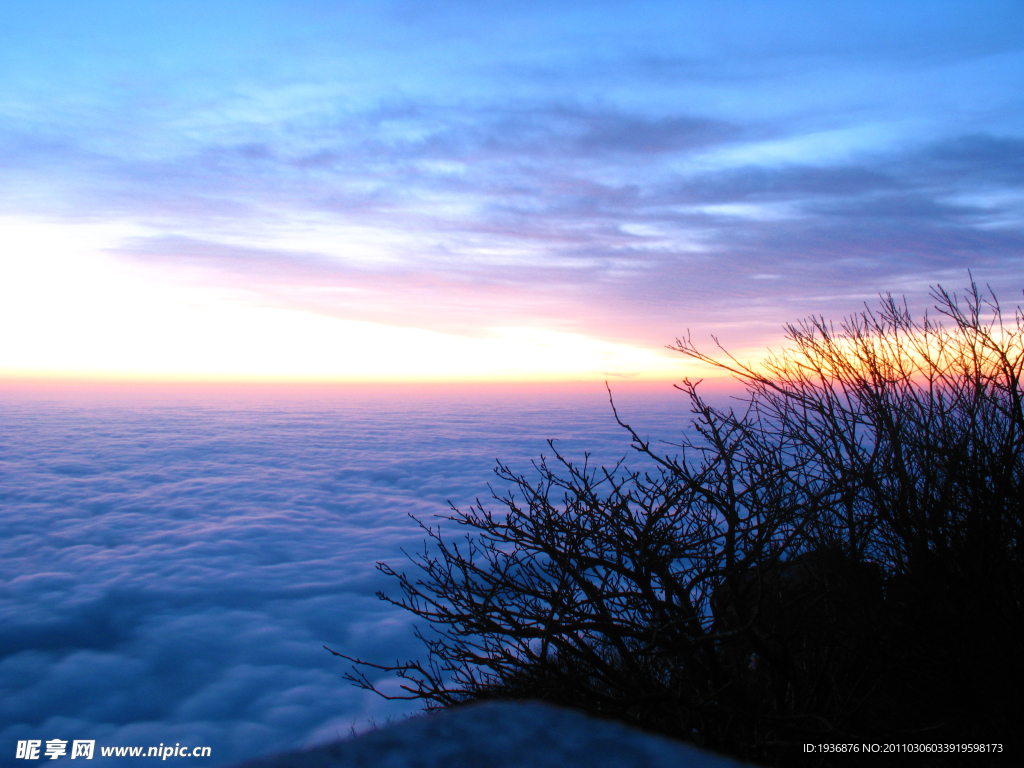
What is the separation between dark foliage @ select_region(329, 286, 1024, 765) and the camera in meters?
6.33

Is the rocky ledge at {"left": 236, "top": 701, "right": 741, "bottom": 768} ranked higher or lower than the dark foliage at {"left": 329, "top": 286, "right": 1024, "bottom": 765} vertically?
higher

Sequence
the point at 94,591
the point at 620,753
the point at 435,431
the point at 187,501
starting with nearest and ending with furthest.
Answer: the point at 620,753
the point at 94,591
the point at 187,501
the point at 435,431

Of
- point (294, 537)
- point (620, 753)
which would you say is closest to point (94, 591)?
point (294, 537)

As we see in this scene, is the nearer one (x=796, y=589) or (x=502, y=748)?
(x=502, y=748)

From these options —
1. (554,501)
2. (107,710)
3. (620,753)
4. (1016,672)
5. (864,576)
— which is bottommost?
(107,710)

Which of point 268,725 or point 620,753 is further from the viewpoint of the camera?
point 268,725

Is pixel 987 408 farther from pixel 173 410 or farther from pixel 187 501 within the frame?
pixel 173 410

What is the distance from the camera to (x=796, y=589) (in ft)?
28.5

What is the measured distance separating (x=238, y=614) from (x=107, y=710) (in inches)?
439

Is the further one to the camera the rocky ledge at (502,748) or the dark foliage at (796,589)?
the dark foliage at (796,589)

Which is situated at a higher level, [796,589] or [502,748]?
[502,748]

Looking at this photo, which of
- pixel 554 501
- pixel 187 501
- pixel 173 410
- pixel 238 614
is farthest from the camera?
pixel 173 410

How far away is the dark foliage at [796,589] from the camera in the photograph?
6328mm

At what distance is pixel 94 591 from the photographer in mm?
46656
